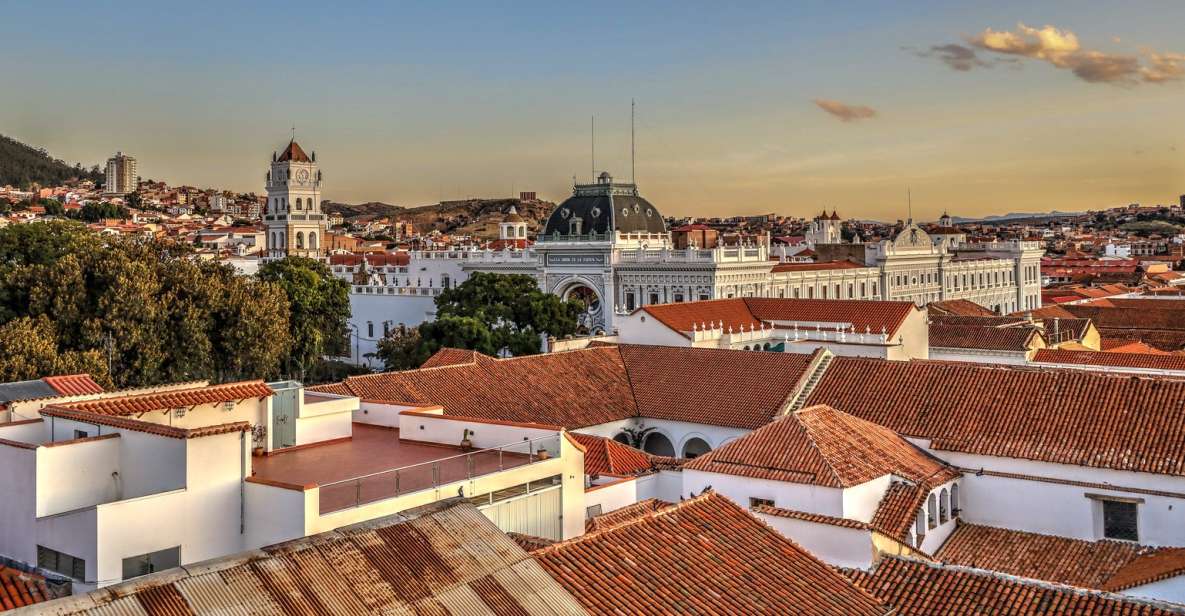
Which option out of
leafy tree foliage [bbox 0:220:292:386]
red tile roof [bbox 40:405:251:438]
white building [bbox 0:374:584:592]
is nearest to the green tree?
leafy tree foliage [bbox 0:220:292:386]

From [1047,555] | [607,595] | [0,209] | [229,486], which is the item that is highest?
[0,209]

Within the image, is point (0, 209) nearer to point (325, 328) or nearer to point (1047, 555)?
point (325, 328)

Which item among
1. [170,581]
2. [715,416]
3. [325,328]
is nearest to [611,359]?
[715,416]

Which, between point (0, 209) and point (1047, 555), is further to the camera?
point (0, 209)

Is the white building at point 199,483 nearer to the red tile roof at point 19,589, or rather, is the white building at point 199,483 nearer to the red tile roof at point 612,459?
the red tile roof at point 19,589

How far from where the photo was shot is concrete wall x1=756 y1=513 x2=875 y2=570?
15.7m

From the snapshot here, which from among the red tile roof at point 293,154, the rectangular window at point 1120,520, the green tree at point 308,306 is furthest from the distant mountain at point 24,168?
the rectangular window at point 1120,520

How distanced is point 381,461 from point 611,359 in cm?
1536

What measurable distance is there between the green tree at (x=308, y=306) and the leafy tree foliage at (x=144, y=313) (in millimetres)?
7042

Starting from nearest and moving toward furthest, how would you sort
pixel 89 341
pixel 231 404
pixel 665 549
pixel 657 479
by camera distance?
1. pixel 665 549
2. pixel 231 404
3. pixel 657 479
4. pixel 89 341

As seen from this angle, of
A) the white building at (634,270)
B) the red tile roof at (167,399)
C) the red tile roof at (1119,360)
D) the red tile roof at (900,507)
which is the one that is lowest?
the red tile roof at (900,507)

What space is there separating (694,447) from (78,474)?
54.5ft

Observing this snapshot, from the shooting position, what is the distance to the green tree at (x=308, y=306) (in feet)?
149

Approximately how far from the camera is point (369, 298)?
68.3 meters
